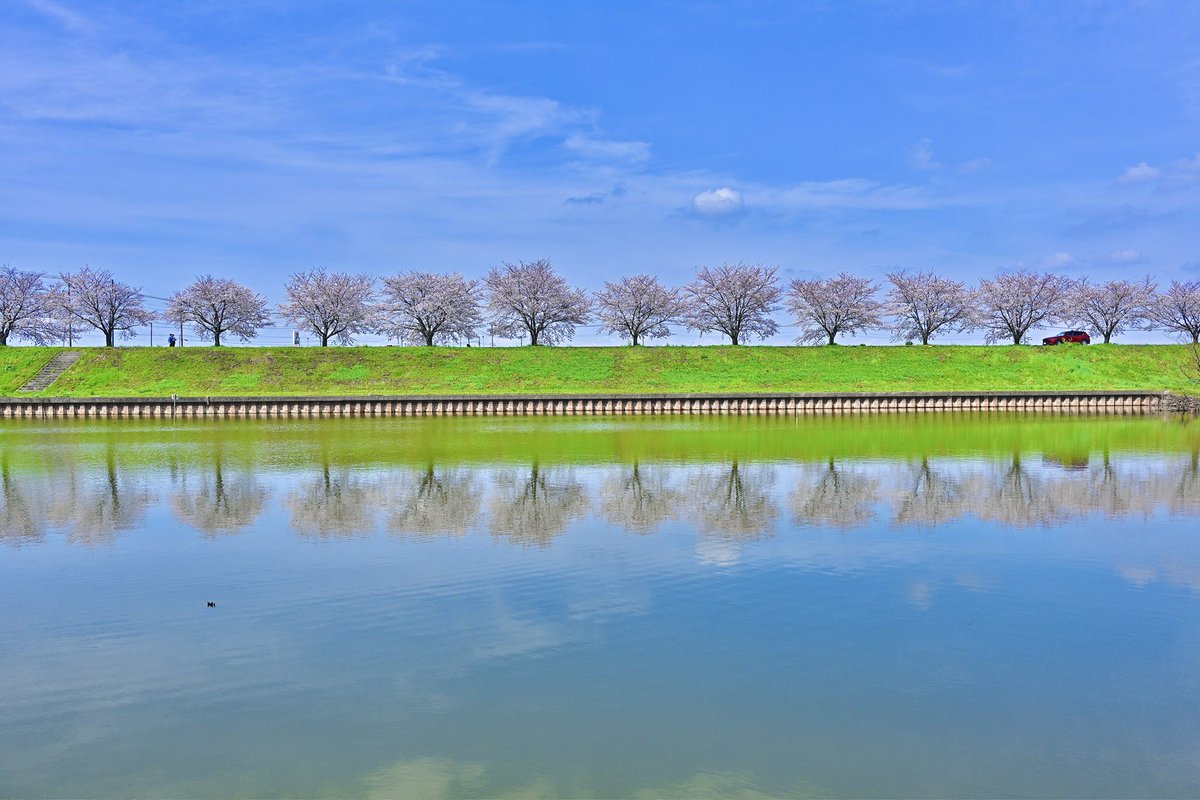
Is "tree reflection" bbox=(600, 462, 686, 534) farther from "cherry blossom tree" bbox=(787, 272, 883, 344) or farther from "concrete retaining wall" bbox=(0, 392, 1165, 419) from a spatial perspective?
"cherry blossom tree" bbox=(787, 272, 883, 344)

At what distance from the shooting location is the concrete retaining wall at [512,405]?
58.7m

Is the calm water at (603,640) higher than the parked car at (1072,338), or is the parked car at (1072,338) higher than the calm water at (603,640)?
the parked car at (1072,338)

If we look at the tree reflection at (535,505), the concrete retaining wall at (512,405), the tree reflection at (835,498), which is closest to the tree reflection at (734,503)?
the tree reflection at (835,498)

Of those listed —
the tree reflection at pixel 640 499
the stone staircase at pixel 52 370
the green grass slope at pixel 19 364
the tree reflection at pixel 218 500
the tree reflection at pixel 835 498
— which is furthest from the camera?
the green grass slope at pixel 19 364

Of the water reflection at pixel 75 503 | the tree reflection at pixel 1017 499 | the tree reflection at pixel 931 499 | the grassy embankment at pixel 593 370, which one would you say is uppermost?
the grassy embankment at pixel 593 370

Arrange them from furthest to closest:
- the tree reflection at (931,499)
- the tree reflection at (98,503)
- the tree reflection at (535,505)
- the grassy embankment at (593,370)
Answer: the grassy embankment at (593,370), the tree reflection at (931,499), the tree reflection at (98,503), the tree reflection at (535,505)

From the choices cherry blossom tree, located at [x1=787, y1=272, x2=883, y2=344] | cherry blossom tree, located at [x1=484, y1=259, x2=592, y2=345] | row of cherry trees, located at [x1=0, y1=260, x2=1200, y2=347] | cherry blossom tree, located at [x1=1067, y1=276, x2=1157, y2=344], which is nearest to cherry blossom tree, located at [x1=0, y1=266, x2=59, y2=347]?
row of cherry trees, located at [x1=0, y1=260, x2=1200, y2=347]

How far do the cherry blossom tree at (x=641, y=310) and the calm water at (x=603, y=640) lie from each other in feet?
218

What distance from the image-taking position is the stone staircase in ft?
213

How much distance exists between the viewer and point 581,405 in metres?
59.9

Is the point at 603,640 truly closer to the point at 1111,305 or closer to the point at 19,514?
the point at 19,514

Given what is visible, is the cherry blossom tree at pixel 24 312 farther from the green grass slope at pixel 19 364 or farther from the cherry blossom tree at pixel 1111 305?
the cherry blossom tree at pixel 1111 305

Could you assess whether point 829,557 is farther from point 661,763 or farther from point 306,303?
point 306,303

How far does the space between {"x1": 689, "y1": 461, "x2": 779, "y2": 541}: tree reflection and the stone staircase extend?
57844 millimetres
